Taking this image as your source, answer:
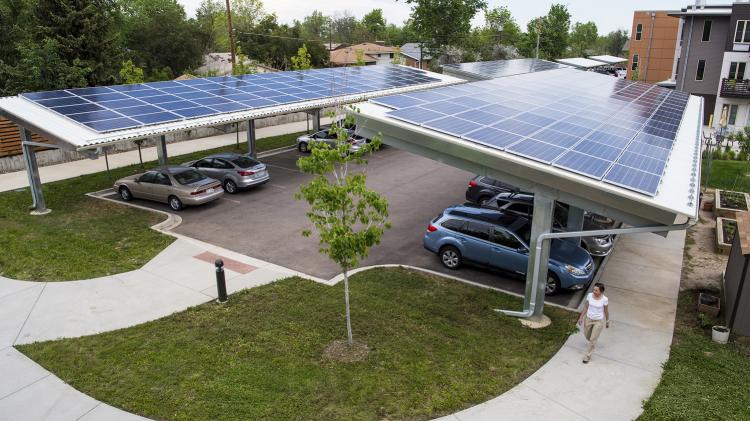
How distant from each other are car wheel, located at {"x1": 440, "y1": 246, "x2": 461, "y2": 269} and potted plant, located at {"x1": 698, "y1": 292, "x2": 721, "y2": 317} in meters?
5.60

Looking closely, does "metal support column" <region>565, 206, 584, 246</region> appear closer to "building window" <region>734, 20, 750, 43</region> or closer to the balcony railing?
the balcony railing


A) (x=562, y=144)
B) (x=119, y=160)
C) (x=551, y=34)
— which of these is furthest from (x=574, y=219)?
(x=551, y=34)

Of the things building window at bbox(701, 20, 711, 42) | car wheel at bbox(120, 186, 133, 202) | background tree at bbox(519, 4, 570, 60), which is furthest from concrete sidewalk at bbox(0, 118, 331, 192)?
background tree at bbox(519, 4, 570, 60)

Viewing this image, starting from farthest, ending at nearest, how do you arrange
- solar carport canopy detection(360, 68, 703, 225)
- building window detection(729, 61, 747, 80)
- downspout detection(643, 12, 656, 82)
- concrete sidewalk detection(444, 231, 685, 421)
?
1. downspout detection(643, 12, 656, 82)
2. building window detection(729, 61, 747, 80)
3. solar carport canopy detection(360, 68, 703, 225)
4. concrete sidewalk detection(444, 231, 685, 421)

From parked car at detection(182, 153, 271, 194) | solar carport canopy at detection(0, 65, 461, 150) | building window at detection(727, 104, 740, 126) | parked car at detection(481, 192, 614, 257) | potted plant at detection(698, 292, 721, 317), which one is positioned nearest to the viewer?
potted plant at detection(698, 292, 721, 317)

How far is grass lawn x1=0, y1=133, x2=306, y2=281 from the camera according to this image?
1380cm

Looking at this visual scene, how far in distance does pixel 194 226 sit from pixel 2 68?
2010 centimetres

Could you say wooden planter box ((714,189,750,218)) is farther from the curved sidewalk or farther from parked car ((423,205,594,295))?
parked car ((423,205,594,295))

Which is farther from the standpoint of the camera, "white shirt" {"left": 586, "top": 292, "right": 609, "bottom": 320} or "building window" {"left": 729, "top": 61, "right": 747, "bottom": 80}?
"building window" {"left": 729, "top": 61, "right": 747, "bottom": 80}

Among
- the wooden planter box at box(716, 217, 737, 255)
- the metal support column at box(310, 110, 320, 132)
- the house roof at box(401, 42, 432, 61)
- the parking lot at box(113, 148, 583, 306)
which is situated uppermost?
→ the house roof at box(401, 42, 432, 61)

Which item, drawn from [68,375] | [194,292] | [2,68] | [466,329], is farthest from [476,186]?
[2,68]

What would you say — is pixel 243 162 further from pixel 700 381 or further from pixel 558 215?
pixel 700 381

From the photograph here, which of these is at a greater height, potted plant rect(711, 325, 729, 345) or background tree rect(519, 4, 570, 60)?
background tree rect(519, 4, 570, 60)

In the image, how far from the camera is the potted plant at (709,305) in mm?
11835
